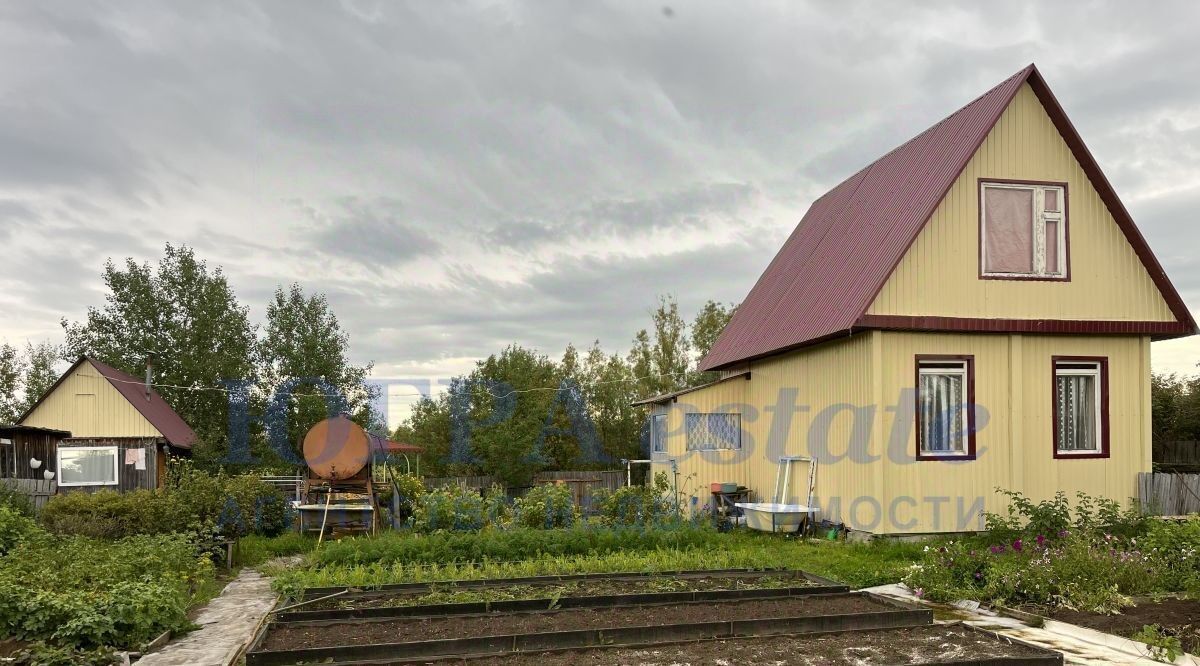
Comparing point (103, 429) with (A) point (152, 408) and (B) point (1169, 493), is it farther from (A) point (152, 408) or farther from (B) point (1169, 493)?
(B) point (1169, 493)

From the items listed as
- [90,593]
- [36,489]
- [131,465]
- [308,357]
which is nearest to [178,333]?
[308,357]

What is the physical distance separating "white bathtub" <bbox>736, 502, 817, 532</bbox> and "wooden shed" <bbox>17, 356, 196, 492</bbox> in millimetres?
15866

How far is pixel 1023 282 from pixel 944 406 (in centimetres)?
218

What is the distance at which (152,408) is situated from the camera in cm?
2638

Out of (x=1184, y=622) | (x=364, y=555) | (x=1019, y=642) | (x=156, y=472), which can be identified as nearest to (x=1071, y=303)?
(x=1184, y=622)

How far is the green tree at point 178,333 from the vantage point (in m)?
33.2

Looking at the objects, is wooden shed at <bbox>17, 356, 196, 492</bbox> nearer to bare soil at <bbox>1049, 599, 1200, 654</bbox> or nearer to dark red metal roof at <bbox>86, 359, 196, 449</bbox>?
dark red metal roof at <bbox>86, 359, 196, 449</bbox>

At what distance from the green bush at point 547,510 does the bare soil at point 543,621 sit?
5224mm

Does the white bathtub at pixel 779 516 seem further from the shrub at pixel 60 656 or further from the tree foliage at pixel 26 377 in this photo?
the tree foliage at pixel 26 377

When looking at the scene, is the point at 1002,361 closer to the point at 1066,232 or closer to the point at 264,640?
the point at 1066,232

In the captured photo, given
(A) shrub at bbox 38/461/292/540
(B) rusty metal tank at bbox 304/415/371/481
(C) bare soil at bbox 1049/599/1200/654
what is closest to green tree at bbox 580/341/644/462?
(B) rusty metal tank at bbox 304/415/371/481

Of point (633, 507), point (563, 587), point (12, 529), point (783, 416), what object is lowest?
point (563, 587)

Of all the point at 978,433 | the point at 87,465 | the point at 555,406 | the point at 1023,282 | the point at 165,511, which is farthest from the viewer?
the point at 555,406

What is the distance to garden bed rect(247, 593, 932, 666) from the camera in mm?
7621
